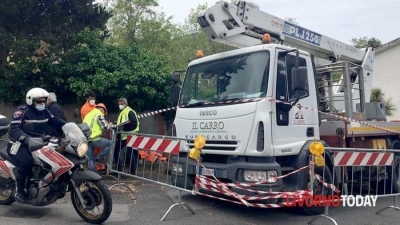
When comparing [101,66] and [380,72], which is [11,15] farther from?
[380,72]

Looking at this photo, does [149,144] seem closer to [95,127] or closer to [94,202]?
[94,202]

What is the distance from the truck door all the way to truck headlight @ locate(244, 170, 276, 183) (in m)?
0.33

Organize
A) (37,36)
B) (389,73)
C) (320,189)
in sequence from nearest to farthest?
(320,189) < (37,36) < (389,73)

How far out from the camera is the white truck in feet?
19.4

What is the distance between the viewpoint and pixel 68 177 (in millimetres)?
5641

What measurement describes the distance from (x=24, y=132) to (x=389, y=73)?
76.5ft

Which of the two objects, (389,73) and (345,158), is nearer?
(345,158)

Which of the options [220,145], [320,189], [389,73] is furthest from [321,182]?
[389,73]

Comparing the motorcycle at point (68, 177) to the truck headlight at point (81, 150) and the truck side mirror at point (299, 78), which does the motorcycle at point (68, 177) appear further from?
the truck side mirror at point (299, 78)

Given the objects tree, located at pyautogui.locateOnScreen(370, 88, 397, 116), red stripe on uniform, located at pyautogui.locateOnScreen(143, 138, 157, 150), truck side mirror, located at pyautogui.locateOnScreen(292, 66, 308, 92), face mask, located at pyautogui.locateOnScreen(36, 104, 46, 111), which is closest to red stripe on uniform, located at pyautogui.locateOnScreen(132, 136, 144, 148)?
red stripe on uniform, located at pyautogui.locateOnScreen(143, 138, 157, 150)

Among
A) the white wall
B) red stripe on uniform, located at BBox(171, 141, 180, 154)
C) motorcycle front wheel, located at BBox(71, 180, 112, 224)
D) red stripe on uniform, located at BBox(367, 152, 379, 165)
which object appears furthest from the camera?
the white wall

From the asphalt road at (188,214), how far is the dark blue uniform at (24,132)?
0.62m

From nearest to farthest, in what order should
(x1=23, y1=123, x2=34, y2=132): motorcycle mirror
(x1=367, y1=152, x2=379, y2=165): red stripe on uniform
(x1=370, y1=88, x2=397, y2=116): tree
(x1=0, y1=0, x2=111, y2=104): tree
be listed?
(x1=23, y1=123, x2=34, y2=132): motorcycle mirror < (x1=367, y1=152, x2=379, y2=165): red stripe on uniform < (x1=0, y1=0, x2=111, y2=104): tree < (x1=370, y1=88, x2=397, y2=116): tree

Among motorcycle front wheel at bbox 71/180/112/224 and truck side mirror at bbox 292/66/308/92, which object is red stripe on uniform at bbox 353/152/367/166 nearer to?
truck side mirror at bbox 292/66/308/92
